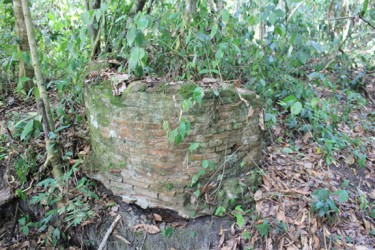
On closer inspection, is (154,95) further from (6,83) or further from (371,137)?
(371,137)

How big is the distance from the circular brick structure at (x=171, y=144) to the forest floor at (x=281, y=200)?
205mm

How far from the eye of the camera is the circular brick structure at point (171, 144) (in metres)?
2.78

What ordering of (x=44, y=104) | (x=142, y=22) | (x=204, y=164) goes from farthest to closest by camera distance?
(x=44, y=104) → (x=204, y=164) → (x=142, y=22)

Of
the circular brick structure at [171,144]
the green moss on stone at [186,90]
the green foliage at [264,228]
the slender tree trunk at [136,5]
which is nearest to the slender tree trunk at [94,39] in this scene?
the slender tree trunk at [136,5]

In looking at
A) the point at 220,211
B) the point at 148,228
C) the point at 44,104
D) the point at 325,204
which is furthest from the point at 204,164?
the point at 44,104

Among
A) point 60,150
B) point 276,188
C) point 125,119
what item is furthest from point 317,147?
point 60,150

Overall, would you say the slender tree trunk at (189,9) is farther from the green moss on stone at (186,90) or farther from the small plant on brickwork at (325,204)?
the small plant on brickwork at (325,204)

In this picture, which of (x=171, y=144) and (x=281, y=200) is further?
(x=281, y=200)

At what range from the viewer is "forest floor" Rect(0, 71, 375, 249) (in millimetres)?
2822

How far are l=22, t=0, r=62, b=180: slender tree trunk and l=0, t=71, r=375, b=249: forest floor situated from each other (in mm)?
184

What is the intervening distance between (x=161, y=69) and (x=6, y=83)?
2.55 m

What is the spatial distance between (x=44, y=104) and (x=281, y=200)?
2614 mm

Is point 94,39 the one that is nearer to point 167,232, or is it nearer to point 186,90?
point 186,90

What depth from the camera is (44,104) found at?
10.2 ft
